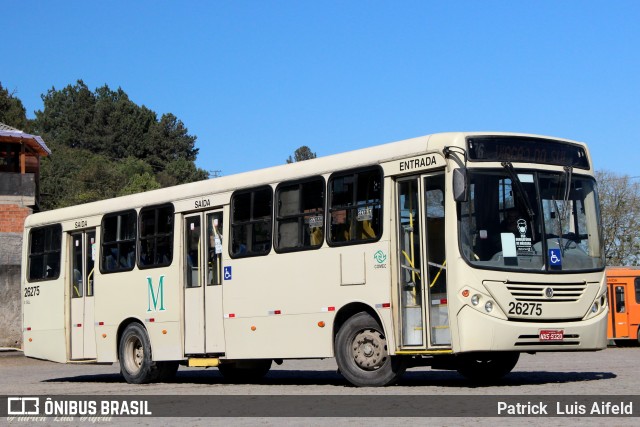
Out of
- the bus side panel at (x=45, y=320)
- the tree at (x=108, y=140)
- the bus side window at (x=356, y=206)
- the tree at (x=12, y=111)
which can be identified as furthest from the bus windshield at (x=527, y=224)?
the tree at (x=12, y=111)

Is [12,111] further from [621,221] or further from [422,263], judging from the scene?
[422,263]

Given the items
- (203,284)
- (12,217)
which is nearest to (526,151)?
(203,284)

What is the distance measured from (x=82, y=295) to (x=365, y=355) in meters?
7.88

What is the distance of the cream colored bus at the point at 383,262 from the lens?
13867mm

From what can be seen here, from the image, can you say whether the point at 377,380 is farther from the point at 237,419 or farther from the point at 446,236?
the point at 237,419

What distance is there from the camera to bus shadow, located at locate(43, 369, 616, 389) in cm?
1553

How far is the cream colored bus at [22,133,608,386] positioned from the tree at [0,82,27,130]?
267 feet

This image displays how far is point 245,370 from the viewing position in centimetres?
1969

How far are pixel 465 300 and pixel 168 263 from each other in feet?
22.6

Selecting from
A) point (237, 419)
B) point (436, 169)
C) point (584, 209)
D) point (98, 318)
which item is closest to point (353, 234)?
point (436, 169)

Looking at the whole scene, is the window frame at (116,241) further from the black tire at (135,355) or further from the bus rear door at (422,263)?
the bus rear door at (422,263)

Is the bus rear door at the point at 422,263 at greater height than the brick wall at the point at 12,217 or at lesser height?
lesser

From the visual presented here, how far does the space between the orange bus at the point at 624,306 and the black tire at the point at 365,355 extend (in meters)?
24.9

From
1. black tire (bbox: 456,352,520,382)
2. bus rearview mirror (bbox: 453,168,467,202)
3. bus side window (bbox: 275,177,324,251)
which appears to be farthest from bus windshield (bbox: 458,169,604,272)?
bus side window (bbox: 275,177,324,251)
